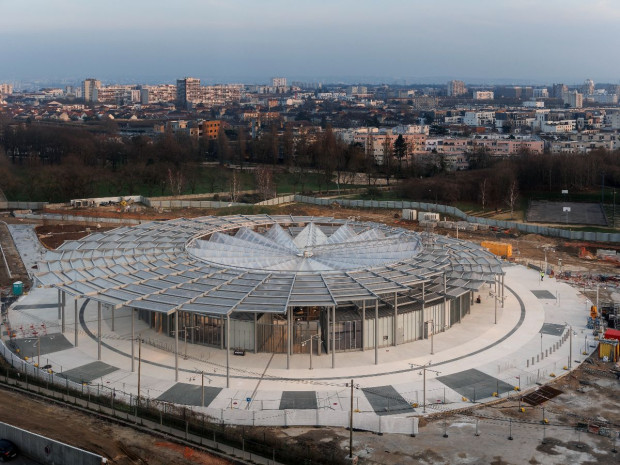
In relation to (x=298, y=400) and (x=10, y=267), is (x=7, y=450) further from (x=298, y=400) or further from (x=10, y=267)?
(x=10, y=267)

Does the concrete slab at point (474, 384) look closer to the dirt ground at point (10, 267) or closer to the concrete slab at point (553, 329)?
the concrete slab at point (553, 329)

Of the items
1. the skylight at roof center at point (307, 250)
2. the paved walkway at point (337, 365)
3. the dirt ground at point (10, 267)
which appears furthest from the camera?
the dirt ground at point (10, 267)

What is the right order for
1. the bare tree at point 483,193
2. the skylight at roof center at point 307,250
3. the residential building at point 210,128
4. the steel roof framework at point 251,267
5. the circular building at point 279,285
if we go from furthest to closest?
the residential building at point 210,128, the bare tree at point 483,193, the skylight at roof center at point 307,250, the circular building at point 279,285, the steel roof framework at point 251,267

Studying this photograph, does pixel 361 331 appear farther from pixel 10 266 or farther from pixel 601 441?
pixel 10 266

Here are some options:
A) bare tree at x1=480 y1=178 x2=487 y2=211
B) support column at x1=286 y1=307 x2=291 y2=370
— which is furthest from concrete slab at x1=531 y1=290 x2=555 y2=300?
bare tree at x1=480 y1=178 x2=487 y2=211

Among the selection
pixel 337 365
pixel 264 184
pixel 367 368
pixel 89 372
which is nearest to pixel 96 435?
pixel 89 372

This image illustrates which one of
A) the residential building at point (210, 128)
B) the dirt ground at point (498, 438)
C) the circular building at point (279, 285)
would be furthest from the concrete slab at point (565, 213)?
the residential building at point (210, 128)

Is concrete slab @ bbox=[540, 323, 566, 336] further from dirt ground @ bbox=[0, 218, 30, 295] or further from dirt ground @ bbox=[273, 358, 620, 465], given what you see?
dirt ground @ bbox=[0, 218, 30, 295]
